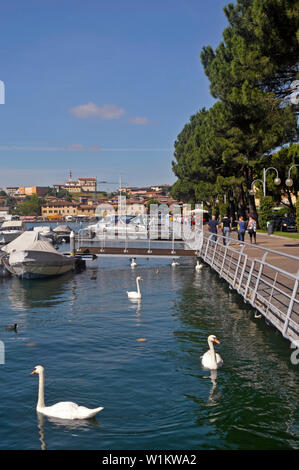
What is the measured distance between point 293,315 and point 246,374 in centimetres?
173

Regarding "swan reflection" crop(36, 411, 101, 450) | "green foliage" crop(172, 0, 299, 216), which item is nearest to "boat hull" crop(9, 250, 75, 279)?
"green foliage" crop(172, 0, 299, 216)

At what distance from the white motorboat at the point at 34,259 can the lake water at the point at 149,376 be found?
775 centimetres

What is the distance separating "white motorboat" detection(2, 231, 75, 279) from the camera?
28.0m

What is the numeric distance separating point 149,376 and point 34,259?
60.9ft

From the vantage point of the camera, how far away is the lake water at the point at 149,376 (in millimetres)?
7977

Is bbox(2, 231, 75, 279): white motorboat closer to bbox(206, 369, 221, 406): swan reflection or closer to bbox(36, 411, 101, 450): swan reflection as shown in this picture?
bbox(206, 369, 221, 406): swan reflection

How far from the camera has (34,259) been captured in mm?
28125

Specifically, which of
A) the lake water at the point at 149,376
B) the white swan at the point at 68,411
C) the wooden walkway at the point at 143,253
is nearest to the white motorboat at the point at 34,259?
the wooden walkway at the point at 143,253

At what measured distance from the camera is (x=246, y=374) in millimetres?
10672

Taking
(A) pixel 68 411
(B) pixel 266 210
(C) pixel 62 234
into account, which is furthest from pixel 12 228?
(A) pixel 68 411
